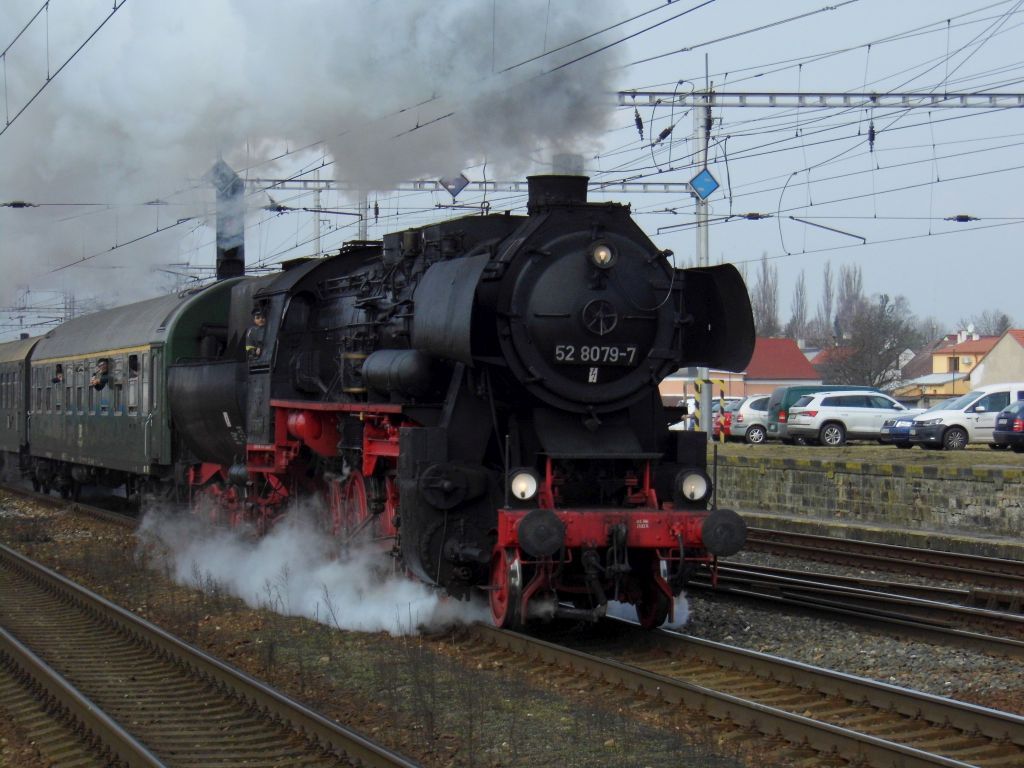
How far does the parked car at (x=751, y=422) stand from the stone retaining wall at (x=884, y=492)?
1127 centimetres

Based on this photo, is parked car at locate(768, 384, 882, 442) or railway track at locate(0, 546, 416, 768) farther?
parked car at locate(768, 384, 882, 442)

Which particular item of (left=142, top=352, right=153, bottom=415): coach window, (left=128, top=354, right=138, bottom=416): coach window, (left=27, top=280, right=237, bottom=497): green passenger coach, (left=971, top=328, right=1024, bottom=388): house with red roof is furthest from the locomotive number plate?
(left=971, top=328, right=1024, bottom=388): house with red roof

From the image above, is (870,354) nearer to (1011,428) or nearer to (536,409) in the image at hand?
(1011,428)

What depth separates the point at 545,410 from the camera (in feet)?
28.4

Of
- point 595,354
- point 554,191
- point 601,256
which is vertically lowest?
point 595,354

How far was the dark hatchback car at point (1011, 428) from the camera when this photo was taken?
23.8m

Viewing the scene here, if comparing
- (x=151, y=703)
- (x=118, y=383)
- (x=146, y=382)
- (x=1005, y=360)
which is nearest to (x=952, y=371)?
(x=1005, y=360)

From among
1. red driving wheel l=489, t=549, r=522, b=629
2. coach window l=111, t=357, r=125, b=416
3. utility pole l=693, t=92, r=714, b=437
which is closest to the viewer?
red driving wheel l=489, t=549, r=522, b=629

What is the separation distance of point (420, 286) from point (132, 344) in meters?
8.60

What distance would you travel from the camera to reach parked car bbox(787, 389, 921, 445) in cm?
2888

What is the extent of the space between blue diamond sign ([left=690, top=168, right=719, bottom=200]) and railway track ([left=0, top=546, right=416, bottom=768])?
12884 millimetres

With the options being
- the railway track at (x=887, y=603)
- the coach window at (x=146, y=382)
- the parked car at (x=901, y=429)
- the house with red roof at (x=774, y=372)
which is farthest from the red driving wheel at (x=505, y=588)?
the house with red roof at (x=774, y=372)

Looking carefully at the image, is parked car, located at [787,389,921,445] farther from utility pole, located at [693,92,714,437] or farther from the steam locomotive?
the steam locomotive

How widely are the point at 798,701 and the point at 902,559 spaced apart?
291 inches
